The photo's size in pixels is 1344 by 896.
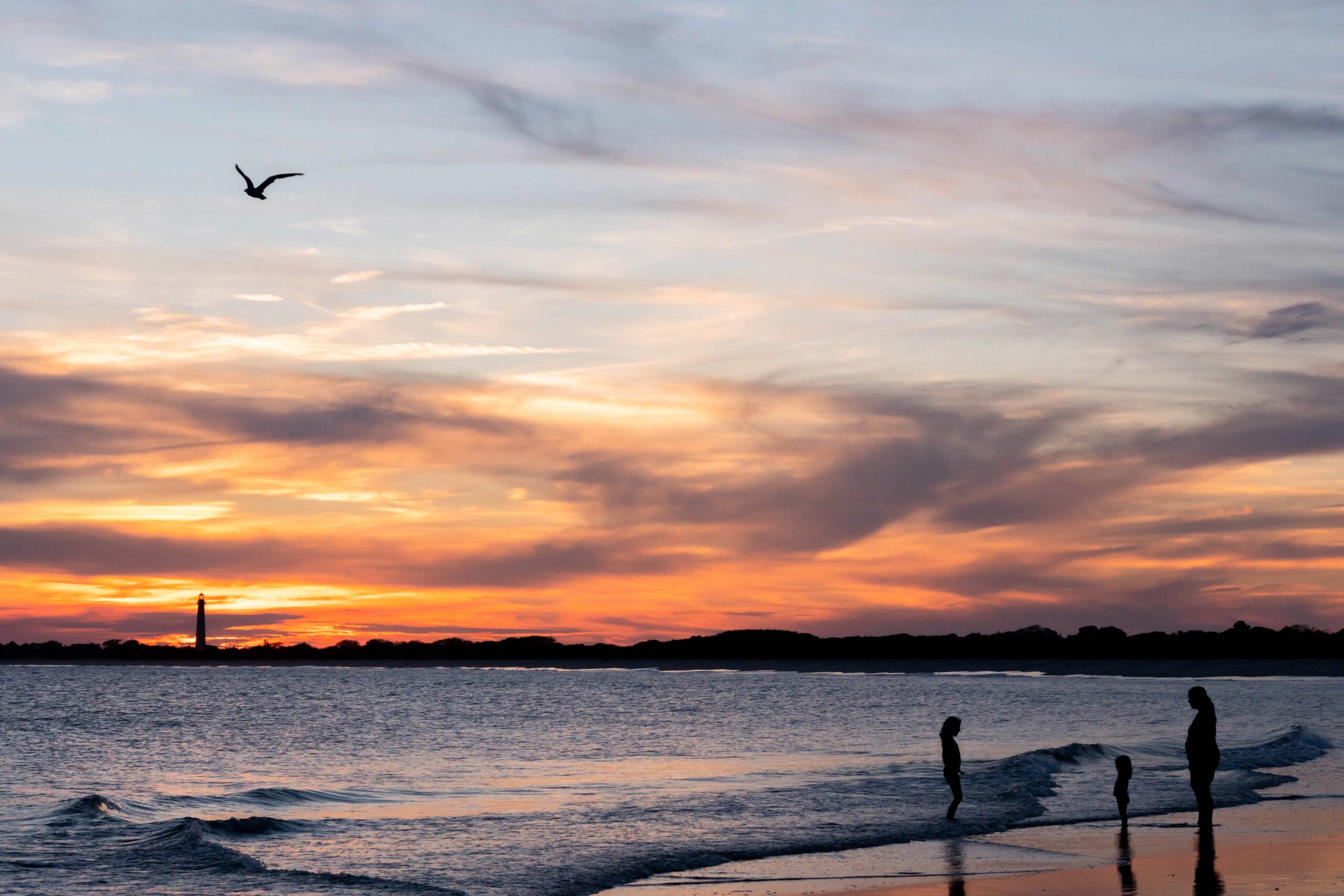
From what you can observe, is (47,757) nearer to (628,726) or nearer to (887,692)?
(628,726)

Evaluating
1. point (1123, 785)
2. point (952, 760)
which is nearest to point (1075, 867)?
point (1123, 785)

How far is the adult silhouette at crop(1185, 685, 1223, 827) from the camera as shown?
20172 millimetres

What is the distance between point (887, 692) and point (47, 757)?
8021 cm

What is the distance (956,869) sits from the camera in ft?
60.7

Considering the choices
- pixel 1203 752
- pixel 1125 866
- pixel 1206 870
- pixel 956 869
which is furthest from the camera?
pixel 1203 752

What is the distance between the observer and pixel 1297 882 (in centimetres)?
1595

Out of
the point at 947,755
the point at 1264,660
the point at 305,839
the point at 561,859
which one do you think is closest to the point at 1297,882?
the point at 947,755

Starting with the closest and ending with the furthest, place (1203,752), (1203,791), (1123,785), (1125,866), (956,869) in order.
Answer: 1. (1125,866)
2. (956,869)
3. (1203,752)
4. (1203,791)
5. (1123,785)

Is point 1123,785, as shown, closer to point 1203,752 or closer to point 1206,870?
point 1203,752

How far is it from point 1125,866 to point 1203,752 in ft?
10.6

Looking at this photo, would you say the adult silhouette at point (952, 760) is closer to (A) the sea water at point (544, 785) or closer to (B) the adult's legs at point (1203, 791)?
(A) the sea water at point (544, 785)

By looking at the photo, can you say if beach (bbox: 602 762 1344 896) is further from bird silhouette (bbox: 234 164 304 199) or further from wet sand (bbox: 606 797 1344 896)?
bird silhouette (bbox: 234 164 304 199)

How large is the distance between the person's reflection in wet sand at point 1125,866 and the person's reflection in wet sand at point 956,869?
1.97 metres

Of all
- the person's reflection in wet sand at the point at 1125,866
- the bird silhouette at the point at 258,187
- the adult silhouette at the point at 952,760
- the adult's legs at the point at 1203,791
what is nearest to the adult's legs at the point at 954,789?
the adult silhouette at the point at 952,760
